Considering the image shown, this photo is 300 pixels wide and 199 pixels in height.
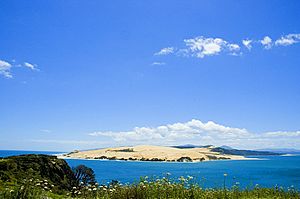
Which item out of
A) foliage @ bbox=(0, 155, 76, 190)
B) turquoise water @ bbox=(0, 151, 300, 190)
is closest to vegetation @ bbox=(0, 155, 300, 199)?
foliage @ bbox=(0, 155, 76, 190)

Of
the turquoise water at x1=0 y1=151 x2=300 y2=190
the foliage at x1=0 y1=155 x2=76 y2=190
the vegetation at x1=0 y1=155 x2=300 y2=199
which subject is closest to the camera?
the vegetation at x1=0 y1=155 x2=300 y2=199

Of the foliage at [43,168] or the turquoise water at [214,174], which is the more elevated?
the foliage at [43,168]

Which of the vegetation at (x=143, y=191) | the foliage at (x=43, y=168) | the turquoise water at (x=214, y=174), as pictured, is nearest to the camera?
the vegetation at (x=143, y=191)

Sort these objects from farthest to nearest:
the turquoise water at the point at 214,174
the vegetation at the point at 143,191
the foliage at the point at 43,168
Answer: the turquoise water at the point at 214,174 → the foliage at the point at 43,168 → the vegetation at the point at 143,191

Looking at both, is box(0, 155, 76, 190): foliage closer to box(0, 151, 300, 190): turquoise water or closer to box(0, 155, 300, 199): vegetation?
box(0, 155, 300, 199): vegetation

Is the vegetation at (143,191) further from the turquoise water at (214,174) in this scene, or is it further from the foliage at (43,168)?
the turquoise water at (214,174)

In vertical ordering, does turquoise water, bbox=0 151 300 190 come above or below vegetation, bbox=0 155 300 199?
below

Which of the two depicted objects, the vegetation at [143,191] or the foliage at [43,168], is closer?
the vegetation at [143,191]

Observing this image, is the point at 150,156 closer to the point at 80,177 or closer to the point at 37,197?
the point at 80,177

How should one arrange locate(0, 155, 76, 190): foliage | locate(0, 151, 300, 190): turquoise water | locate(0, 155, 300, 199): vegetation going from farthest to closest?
locate(0, 151, 300, 190): turquoise water < locate(0, 155, 76, 190): foliage < locate(0, 155, 300, 199): vegetation

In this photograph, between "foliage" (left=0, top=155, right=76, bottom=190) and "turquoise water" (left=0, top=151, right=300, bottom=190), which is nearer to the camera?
"foliage" (left=0, top=155, right=76, bottom=190)

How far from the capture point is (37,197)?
8586mm

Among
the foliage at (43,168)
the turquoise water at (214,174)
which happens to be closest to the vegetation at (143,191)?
the foliage at (43,168)

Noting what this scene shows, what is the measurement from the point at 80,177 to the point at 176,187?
10.6 meters
